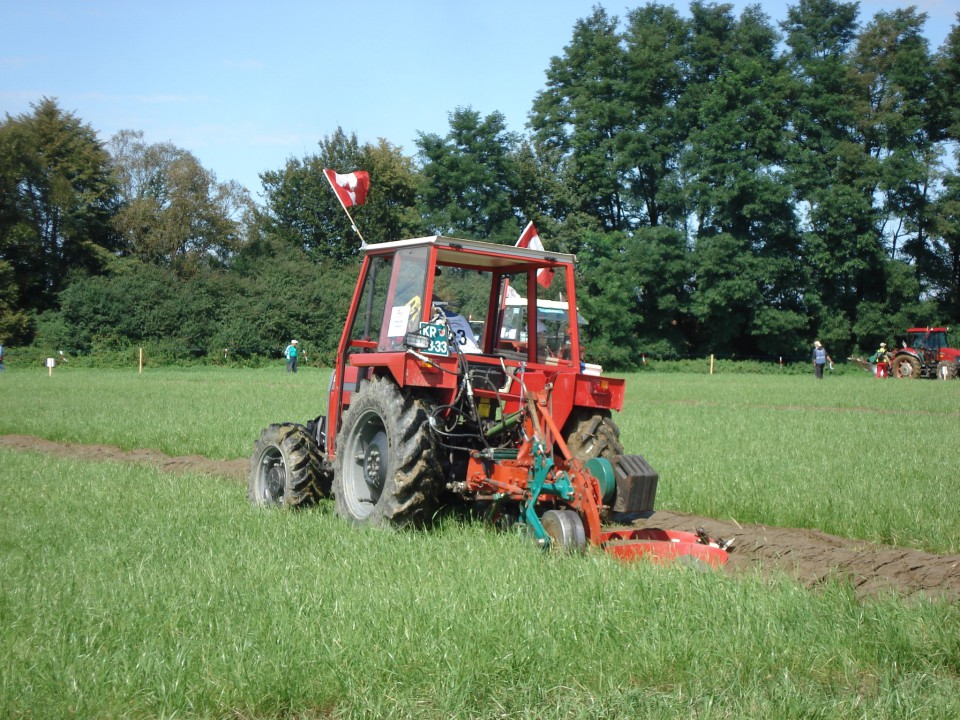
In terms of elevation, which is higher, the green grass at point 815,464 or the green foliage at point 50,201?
the green foliage at point 50,201

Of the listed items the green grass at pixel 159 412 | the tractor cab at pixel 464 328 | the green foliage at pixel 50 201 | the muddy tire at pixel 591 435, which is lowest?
the green grass at pixel 159 412

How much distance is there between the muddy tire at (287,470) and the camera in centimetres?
779

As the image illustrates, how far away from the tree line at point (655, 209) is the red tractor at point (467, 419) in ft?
121

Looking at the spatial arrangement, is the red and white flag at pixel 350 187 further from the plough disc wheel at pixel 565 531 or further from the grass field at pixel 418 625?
the plough disc wheel at pixel 565 531

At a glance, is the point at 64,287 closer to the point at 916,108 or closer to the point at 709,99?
the point at 709,99

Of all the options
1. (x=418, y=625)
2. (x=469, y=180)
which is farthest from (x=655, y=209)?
(x=418, y=625)

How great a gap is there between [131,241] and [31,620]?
52371 millimetres

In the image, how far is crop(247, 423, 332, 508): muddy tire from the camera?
25.5 ft

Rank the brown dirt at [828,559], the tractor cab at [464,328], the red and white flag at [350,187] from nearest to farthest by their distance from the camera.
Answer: the brown dirt at [828,559] < the tractor cab at [464,328] < the red and white flag at [350,187]

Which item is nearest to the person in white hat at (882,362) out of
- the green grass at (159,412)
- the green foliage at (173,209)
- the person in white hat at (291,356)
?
the person in white hat at (291,356)

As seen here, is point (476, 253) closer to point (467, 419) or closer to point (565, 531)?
point (467, 419)

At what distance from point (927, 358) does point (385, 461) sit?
3939 cm

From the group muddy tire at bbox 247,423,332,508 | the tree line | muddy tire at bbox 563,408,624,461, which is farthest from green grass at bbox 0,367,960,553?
the tree line

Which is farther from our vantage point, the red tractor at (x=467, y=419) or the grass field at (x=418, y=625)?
the red tractor at (x=467, y=419)
